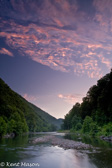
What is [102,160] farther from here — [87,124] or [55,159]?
[87,124]

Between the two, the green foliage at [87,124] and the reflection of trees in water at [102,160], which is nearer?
the reflection of trees in water at [102,160]

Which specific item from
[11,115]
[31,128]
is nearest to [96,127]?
[11,115]

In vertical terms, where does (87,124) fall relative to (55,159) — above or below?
above

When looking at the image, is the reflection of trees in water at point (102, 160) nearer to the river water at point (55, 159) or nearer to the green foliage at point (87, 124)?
the river water at point (55, 159)

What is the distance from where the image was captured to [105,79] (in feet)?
211

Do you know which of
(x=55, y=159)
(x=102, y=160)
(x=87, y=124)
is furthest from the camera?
(x=87, y=124)

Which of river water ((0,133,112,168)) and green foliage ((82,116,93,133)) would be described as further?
green foliage ((82,116,93,133))

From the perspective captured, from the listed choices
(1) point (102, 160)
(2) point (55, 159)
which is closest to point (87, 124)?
(1) point (102, 160)

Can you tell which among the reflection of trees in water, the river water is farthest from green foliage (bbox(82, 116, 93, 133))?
the reflection of trees in water

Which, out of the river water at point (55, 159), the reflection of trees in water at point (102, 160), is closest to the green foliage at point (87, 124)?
the river water at point (55, 159)

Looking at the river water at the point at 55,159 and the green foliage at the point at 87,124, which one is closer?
the river water at the point at 55,159

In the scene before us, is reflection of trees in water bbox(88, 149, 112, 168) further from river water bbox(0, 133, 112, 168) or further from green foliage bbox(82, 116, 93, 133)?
green foliage bbox(82, 116, 93, 133)

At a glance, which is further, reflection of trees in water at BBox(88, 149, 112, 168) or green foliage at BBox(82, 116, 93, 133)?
green foliage at BBox(82, 116, 93, 133)

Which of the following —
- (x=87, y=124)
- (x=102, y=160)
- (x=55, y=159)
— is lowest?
(x=55, y=159)
